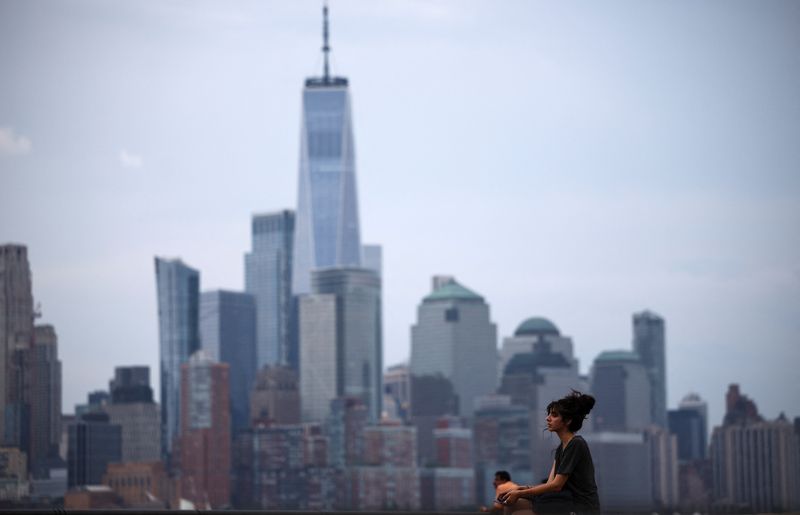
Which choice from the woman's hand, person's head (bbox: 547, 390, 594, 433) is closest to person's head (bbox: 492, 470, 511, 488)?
the woman's hand

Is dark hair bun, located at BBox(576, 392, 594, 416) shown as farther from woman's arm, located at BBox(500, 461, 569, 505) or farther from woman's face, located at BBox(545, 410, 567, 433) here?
woman's arm, located at BBox(500, 461, 569, 505)

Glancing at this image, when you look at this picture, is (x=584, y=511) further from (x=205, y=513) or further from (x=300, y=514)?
(x=205, y=513)

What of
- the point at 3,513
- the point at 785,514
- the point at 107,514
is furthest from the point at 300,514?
the point at 785,514

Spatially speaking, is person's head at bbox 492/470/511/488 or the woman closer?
the woman

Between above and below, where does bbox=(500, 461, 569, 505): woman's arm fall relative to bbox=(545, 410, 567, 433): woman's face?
below

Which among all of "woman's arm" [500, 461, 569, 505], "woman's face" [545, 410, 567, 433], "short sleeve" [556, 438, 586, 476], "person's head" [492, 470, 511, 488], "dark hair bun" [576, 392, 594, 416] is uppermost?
"dark hair bun" [576, 392, 594, 416]

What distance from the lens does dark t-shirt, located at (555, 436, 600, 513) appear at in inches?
471

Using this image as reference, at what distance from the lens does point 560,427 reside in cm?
1216

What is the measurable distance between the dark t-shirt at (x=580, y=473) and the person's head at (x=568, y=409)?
19 cm

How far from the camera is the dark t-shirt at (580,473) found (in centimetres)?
1197

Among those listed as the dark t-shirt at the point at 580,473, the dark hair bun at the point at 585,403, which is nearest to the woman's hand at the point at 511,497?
the dark t-shirt at the point at 580,473

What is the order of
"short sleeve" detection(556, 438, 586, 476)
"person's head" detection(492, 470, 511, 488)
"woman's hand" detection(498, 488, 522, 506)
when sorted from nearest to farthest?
"short sleeve" detection(556, 438, 586, 476) → "woman's hand" detection(498, 488, 522, 506) → "person's head" detection(492, 470, 511, 488)

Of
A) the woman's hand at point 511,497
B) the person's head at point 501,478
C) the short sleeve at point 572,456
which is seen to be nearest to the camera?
the short sleeve at point 572,456

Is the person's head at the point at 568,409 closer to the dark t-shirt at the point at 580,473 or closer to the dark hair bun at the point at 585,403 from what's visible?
the dark hair bun at the point at 585,403
